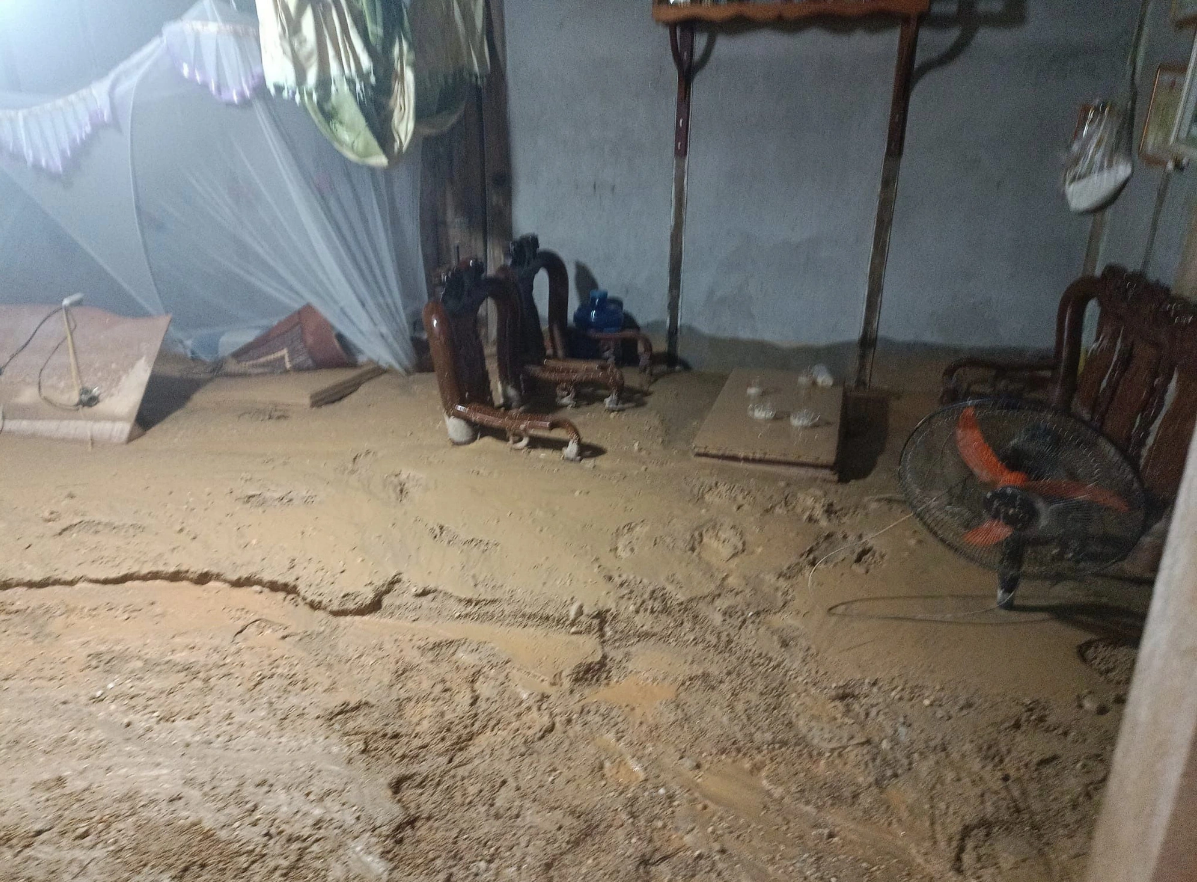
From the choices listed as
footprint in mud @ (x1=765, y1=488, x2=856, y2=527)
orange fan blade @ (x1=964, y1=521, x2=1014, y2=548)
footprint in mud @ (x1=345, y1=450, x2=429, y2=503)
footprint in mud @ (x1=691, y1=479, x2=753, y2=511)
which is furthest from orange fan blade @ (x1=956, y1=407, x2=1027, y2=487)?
footprint in mud @ (x1=345, y1=450, x2=429, y2=503)

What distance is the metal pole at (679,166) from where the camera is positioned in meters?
4.23

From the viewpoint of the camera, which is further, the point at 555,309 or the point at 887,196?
the point at 555,309

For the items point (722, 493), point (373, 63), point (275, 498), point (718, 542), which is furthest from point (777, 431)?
point (373, 63)

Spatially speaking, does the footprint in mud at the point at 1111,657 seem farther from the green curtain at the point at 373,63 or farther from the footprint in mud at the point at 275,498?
the green curtain at the point at 373,63

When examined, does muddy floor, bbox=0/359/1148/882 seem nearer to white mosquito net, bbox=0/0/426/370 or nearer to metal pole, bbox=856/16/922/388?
metal pole, bbox=856/16/922/388

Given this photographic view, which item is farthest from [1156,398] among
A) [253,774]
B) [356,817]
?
[253,774]

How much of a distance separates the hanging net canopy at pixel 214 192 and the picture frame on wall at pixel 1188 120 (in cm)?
327

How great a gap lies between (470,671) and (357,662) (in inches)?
14.1

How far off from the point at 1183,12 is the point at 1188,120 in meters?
0.53

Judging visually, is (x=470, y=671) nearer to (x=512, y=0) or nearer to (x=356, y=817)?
(x=356, y=817)

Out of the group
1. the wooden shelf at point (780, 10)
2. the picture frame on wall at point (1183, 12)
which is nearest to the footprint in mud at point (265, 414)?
the wooden shelf at point (780, 10)

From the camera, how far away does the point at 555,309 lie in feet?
15.1

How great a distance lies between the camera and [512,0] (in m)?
4.48

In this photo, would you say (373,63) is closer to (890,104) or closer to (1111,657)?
(890,104)
